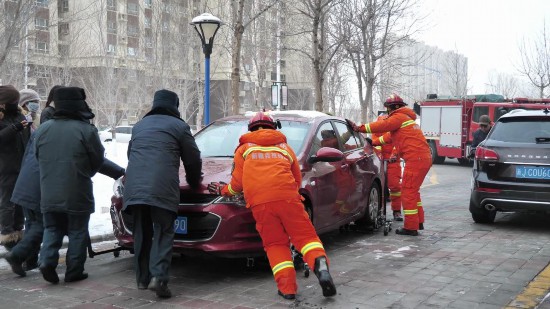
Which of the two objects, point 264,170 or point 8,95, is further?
point 8,95

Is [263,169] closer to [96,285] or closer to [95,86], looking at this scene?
[96,285]

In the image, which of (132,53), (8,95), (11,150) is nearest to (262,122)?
(8,95)

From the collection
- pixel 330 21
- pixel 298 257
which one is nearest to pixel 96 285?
pixel 298 257

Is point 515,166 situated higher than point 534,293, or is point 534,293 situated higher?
point 515,166

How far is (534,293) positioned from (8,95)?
545cm

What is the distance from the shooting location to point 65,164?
5.16m

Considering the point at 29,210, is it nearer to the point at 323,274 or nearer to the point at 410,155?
the point at 323,274

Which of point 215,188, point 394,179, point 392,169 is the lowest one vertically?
point 394,179

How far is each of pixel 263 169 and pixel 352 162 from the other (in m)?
2.63

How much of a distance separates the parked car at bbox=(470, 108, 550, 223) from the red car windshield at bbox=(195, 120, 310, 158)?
2.99m

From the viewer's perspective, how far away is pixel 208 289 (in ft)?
16.6

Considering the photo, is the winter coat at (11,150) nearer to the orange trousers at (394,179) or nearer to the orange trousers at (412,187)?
the orange trousers at (412,187)

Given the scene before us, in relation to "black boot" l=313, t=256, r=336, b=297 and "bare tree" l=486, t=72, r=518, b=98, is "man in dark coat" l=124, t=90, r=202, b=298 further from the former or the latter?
"bare tree" l=486, t=72, r=518, b=98

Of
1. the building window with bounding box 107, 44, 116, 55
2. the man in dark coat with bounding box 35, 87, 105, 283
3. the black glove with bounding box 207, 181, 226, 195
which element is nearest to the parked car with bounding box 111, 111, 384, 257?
the black glove with bounding box 207, 181, 226, 195
